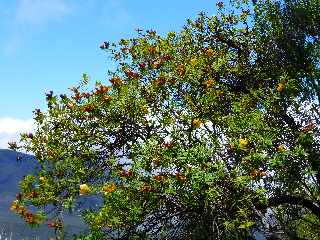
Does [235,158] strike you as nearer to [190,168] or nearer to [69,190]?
[190,168]

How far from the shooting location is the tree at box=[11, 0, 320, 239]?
36.7 feet

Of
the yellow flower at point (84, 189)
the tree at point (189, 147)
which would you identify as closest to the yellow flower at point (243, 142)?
the tree at point (189, 147)

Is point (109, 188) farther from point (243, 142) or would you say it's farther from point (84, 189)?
point (243, 142)

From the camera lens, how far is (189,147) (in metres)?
11.8

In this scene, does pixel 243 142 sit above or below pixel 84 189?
above

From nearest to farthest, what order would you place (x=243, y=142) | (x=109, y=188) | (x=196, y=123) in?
1. (x=109, y=188)
2. (x=243, y=142)
3. (x=196, y=123)

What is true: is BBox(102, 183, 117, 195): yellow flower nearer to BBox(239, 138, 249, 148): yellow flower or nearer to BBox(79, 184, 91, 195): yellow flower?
BBox(79, 184, 91, 195): yellow flower

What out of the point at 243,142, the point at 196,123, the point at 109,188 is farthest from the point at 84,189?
the point at 243,142

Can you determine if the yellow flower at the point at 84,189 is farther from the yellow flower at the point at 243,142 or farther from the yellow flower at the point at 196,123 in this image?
the yellow flower at the point at 243,142

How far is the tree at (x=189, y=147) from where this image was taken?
11172mm

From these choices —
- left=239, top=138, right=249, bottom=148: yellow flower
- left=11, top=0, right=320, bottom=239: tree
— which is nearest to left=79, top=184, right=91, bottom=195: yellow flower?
left=11, top=0, right=320, bottom=239: tree

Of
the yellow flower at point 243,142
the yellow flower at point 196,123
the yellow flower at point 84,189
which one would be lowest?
the yellow flower at point 84,189

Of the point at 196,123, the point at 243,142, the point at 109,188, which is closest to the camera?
the point at 109,188

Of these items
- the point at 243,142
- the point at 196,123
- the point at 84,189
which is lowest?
→ the point at 84,189
